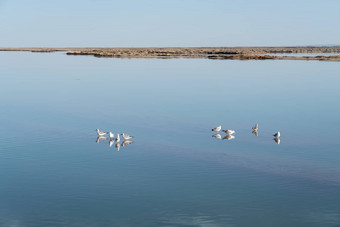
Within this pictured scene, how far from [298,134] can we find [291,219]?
1066 centimetres

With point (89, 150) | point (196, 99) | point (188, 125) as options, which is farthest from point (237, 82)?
point (89, 150)

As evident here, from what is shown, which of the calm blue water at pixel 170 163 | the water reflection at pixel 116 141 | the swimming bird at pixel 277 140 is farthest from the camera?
Answer: the swimming bird at pixel 277 140

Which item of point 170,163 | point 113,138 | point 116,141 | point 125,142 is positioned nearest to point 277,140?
point 170,163

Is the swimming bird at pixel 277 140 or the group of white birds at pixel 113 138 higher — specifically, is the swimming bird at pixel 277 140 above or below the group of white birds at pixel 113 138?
below

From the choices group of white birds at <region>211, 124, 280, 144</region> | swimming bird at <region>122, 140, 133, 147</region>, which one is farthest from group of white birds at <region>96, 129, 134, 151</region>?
group of white birds at <region>211, 124, 280, 144</region>

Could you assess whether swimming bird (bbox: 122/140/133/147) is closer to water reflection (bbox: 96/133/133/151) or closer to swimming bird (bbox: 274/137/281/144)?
water reflection (bbox: 96/133/133/151)

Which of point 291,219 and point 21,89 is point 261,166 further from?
point 21,89

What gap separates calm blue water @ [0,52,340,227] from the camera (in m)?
12.5

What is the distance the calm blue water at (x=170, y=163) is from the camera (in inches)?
492

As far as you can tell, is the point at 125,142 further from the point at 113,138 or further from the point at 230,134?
the point at 230,134

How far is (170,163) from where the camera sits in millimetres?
17234

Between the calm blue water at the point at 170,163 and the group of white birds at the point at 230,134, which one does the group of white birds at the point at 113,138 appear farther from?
the group of white birds at the point at 230,134

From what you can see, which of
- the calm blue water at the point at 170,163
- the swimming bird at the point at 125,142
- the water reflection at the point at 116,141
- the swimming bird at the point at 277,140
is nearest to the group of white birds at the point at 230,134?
the swimming bird at the point at 277,140

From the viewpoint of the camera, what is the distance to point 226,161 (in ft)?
57.4
